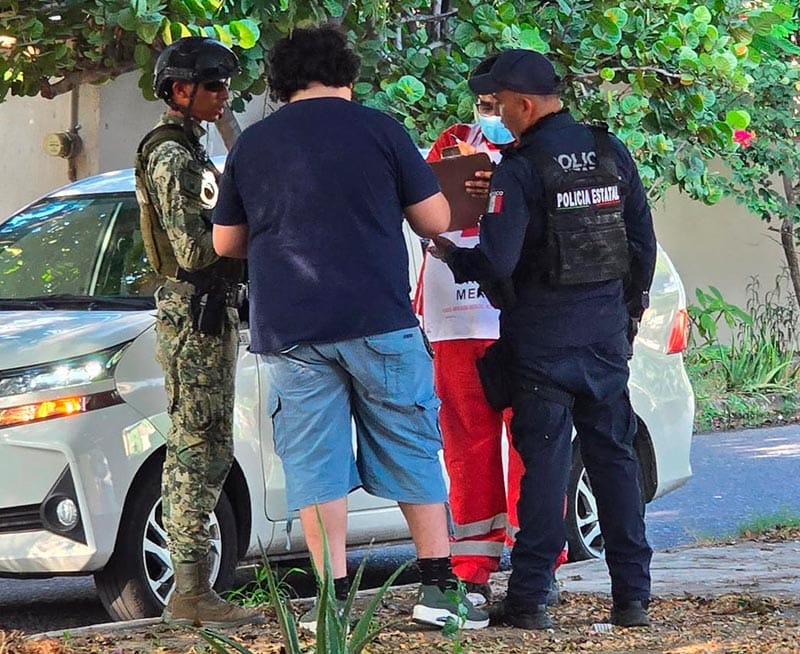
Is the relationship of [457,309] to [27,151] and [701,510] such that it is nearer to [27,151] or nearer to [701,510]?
[701,510]

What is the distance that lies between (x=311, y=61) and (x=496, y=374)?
4.10ft

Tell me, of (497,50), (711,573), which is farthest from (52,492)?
(497,50)

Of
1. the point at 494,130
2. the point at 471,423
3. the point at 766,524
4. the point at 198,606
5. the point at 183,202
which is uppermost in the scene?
the point at 494,130

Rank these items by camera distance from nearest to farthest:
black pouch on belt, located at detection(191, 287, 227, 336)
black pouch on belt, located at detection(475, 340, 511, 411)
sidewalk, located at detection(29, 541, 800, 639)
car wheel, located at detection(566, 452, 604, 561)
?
black pouch on belt, located at detection(191, 287, 227, 336)
black pouch on belt, located at detection(475, 340, 511, 411)
sidewalk, located at detection(29, 541, 800, 639)
car wheel, located at detection(566, 452, 604, 561)

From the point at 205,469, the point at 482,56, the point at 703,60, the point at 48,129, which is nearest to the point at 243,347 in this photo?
the point at 205,469

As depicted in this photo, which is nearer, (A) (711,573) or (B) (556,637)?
(B) (556,637)

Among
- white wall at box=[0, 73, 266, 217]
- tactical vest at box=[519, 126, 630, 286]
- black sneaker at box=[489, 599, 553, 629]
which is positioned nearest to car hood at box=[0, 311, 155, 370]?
tactical vest at box=[519, 126, 630, 286]

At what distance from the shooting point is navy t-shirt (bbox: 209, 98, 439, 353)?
461 centimetres

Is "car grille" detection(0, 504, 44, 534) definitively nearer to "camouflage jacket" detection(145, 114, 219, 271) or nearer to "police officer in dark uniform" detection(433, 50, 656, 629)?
"camouflage jacket" detection(145, 114, 219, 271)

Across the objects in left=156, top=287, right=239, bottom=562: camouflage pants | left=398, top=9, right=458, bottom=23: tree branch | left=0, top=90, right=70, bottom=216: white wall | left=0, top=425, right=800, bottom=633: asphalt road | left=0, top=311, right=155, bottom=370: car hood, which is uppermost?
left=398, top=9, right=458, bottom=23: tree branch

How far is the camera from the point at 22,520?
525 cm

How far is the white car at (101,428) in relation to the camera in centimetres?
525

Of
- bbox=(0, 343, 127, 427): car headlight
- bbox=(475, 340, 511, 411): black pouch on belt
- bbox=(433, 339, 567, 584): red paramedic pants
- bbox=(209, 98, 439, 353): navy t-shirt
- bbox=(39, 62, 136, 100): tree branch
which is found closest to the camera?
bbox=(209, 98, 439, 353): navy t-shirt

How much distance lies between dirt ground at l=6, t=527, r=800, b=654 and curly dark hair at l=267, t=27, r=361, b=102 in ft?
5.60
